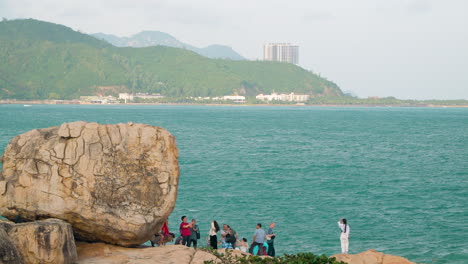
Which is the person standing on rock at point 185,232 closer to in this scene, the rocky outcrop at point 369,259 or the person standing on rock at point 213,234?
the person standing on rock at point 213,234

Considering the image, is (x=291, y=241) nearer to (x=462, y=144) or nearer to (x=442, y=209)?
(x=442, y=209)

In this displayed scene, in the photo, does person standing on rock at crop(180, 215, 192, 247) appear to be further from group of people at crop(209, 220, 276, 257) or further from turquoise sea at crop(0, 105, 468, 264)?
turquoise sea at crop(0, 105, 468, 264)

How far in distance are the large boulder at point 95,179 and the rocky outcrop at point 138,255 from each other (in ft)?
1.04

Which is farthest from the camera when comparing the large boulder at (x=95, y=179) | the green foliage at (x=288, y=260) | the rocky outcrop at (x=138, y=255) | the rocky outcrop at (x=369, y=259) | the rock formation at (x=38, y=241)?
the rocky outcrop at (x=369, y=259)

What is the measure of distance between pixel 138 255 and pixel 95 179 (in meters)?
2.62

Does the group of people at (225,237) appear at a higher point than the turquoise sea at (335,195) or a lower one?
higher

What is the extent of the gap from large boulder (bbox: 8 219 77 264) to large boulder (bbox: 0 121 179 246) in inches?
73.7

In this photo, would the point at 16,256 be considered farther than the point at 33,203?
No

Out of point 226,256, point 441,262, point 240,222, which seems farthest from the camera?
point 240,222

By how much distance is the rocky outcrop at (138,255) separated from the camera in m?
15.6

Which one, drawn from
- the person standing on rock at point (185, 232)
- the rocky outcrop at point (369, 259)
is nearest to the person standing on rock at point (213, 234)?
the person standing on rock at point (185, 232)

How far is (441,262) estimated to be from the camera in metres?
22.6

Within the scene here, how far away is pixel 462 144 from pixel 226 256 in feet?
229

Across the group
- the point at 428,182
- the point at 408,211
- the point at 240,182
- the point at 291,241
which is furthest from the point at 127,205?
the point at 428,182
